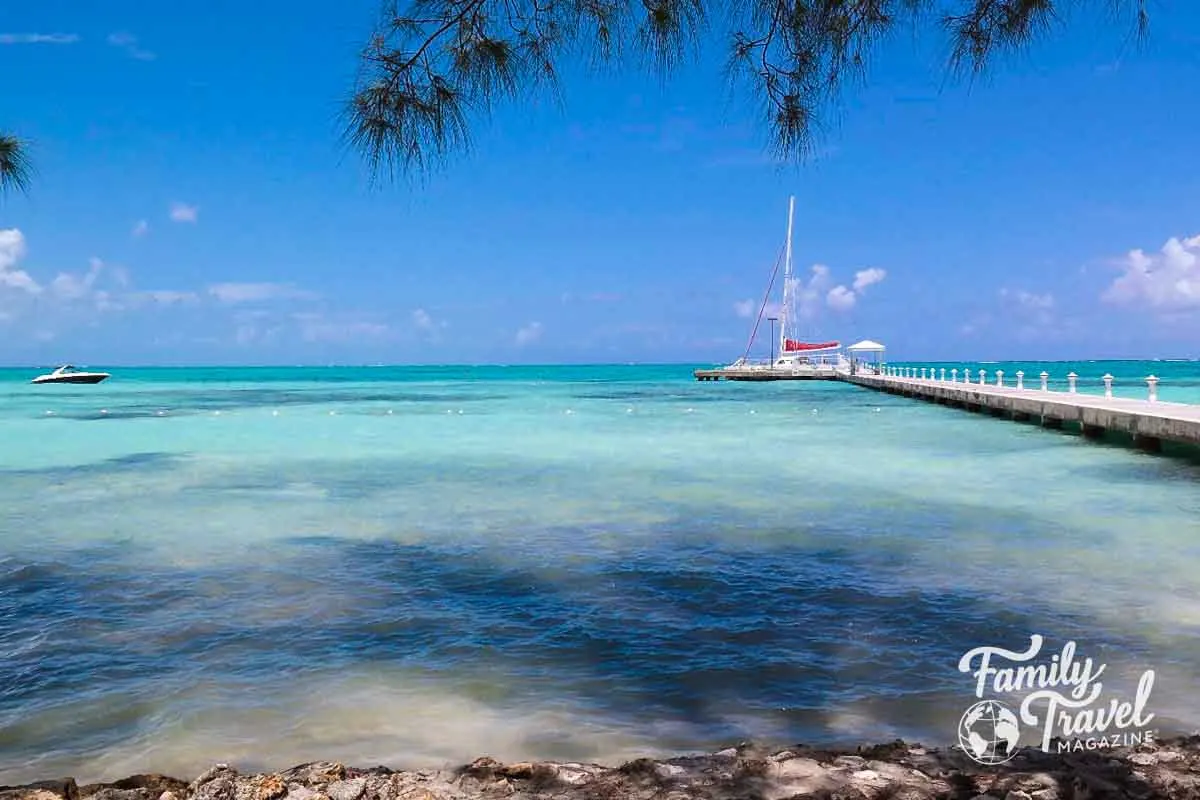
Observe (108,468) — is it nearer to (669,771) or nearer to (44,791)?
(44,791)

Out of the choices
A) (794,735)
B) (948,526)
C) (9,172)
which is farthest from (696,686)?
(948,526)

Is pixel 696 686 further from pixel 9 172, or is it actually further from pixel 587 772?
pixel 9 172

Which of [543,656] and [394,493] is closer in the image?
[543,656]

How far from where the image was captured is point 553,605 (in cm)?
634

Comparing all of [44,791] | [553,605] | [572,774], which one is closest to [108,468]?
[553,605]

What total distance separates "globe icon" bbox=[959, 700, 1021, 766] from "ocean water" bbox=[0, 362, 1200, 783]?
0.45 feet

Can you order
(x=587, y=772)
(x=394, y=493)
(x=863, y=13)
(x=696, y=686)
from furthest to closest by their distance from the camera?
(x=394, y=493), (x=696, y=686), (x=863, y=13), (x=587, y=772)

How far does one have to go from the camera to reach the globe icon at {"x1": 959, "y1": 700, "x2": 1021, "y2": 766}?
12.2ft

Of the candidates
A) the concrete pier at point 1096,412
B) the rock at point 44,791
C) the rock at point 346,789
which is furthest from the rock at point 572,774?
the concrete pier at point 1096,412

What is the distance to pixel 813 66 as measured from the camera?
4.38 meters

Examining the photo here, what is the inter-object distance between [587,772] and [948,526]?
23.0ft

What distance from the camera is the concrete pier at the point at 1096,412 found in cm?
1573

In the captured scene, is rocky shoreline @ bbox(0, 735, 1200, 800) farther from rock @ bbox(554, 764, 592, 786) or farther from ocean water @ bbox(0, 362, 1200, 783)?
ocean water @ bbox(0, 362, 1200, 783)
